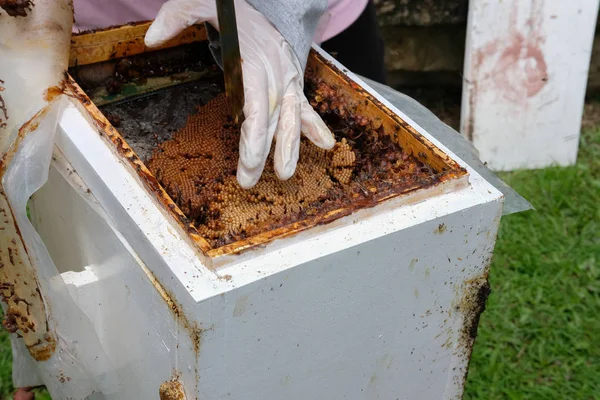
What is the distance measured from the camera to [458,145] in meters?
1.70

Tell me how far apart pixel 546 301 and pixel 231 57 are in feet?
5.61

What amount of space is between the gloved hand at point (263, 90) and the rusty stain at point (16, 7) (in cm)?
24

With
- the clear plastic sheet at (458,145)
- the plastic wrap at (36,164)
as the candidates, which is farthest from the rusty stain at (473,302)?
the plastic wrap at (36,164)

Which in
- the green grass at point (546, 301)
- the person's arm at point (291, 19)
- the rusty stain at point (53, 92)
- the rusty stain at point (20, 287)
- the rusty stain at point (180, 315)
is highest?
the person's arm at point (291, 19)

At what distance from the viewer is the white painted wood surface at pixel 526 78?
120 inches

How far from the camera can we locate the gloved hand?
1.38m

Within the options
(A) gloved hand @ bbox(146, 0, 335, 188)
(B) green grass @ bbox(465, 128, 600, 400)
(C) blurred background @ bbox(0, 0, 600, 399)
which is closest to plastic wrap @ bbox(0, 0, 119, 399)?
(A) gloved hand @ bbox(146, 0, 335, 188)

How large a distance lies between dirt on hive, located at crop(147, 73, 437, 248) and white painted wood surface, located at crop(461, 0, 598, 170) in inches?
64.9

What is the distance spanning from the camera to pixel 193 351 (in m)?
1.15

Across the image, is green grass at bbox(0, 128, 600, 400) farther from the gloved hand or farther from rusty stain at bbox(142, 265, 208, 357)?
rusty stain at bbox(142, 265, 208, 357)

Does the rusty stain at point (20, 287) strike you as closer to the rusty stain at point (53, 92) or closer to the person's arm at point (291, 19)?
the rusty stain at point (53, 92)

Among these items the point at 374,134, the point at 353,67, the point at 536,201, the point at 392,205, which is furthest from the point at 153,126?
the point at 536,201

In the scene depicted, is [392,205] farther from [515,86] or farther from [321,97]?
[515,86]

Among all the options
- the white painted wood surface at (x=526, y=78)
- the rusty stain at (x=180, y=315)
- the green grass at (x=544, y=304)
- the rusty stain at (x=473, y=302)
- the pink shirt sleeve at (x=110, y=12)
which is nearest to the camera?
the rusty stain at (x=180, y=315)
